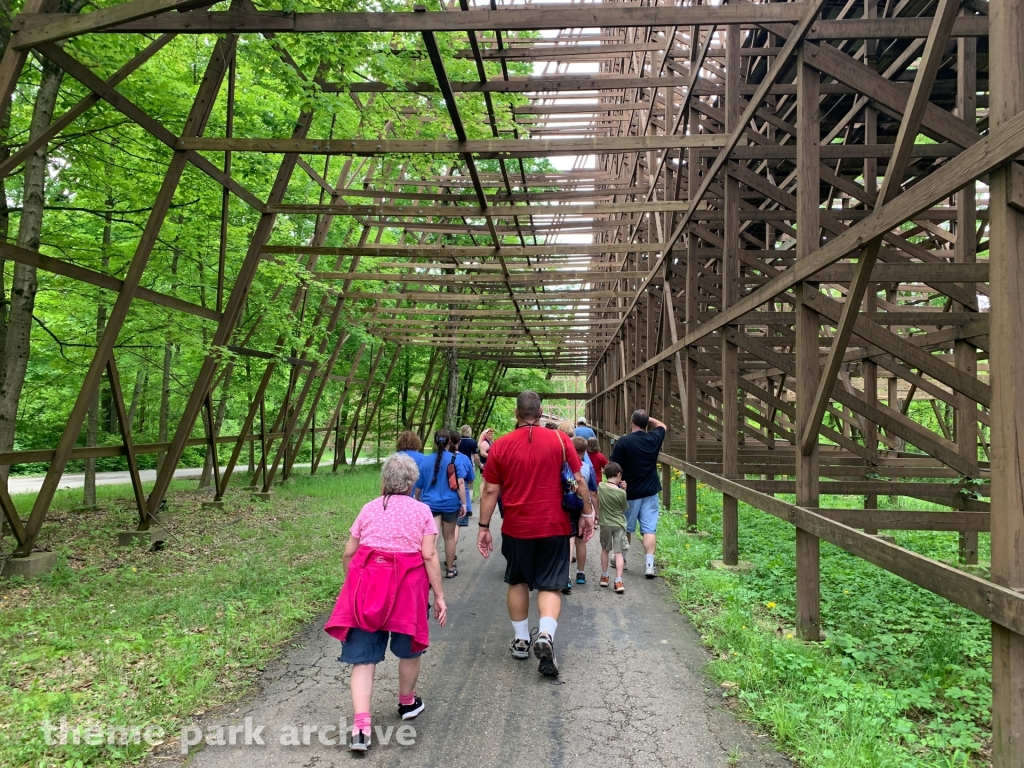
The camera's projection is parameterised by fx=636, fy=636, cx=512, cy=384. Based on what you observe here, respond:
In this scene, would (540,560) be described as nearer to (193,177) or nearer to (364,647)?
(364,647)

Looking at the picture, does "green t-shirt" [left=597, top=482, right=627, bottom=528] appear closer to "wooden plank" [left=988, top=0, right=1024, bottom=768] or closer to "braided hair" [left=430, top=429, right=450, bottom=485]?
"braided hair" [left=430, top=429, right=450, bottom=485]

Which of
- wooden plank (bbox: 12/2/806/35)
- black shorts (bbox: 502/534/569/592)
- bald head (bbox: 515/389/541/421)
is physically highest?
wooden plank (bbox: 12/2/806/35)

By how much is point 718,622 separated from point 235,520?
9.17m

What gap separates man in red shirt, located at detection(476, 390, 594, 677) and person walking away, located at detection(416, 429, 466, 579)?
248cm

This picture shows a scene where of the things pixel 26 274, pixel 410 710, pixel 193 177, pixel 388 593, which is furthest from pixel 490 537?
pixel 193 177

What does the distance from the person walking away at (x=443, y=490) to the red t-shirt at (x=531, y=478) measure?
2508 mm

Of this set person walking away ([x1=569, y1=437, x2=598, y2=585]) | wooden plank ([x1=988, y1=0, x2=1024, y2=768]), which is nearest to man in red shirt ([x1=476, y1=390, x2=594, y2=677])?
person walking away ([x1=569, y1=437, x2=598, y2=585])

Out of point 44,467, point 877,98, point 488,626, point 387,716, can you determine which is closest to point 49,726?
point 387,716

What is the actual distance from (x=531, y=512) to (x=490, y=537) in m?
0.92

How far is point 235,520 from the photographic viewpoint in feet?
38.1

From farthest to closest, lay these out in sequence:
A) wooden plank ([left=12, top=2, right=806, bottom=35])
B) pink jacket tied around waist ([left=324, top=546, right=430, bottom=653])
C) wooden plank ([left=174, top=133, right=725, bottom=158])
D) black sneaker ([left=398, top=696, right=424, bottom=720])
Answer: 1. wooden plank ([left=174, top=133, right=725, bottom=158])
2. wooden plank ([left=12, top=2, right=806, bottom=35])
3. black sneaker ([left=398, top=696, right=424, bottom=720])
4. pink jacket tied around waist ([left=324, top=546, right=430, bottom=653])

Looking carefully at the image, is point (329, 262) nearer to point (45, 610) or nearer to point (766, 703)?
point (45, 610)

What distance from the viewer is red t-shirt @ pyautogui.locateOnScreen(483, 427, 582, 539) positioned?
4805 millimetres

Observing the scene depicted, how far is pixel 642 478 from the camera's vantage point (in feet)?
25.6
